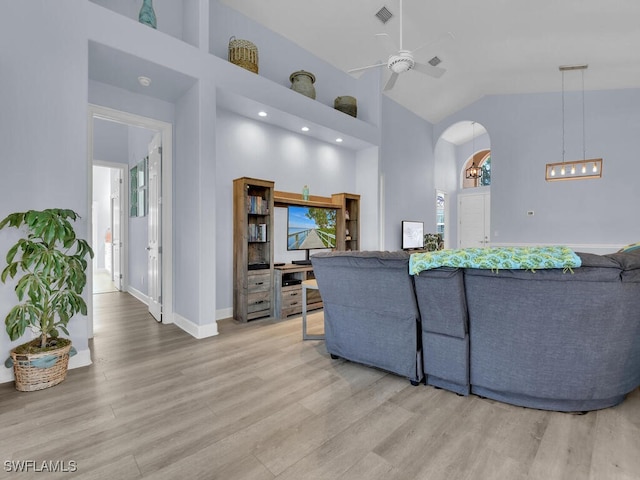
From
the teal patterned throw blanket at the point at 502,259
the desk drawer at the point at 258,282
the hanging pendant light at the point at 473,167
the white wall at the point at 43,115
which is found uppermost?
the hanging pendant light at the point at 473,167

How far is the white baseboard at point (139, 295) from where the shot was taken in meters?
4.77

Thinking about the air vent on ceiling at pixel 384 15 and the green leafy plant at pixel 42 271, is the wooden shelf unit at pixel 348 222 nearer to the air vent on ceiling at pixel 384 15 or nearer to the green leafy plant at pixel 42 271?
the air vent on ceiling at pixel 384 15

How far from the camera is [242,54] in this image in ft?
11.7

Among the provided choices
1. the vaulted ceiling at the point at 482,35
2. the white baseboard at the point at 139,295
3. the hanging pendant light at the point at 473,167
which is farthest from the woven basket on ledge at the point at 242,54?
the hanging pendant light at the point at 473,167

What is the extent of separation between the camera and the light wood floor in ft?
4.62

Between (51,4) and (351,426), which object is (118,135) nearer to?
(51,4)

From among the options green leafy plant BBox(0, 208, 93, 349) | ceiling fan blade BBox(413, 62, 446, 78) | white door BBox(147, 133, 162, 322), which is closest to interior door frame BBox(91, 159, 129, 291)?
white door BBox(147, 133, 162, 322)

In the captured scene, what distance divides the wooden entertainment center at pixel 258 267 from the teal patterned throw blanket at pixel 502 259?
230cm

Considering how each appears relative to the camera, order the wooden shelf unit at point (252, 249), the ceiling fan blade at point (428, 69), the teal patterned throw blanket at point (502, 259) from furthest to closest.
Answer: the wooden shelf unit at point (252, 249) → the ceiling fan blade at point (428, 69) → the teal patterned throw blanket at point (502, 259)

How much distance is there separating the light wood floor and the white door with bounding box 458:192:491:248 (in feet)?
23.2

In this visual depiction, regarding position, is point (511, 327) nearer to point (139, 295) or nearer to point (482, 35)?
point (482, 35)

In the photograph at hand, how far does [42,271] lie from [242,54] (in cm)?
293

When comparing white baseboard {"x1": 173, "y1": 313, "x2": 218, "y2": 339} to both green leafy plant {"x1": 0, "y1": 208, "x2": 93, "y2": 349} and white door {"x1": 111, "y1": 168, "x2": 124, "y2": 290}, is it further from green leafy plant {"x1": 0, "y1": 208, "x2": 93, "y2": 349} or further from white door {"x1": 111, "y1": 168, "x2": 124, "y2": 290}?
white door {"x1": 111, "y1": 168, "x2": 124, "y2": 290}

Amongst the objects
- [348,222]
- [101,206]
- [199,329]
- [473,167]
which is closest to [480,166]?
[473,167]
